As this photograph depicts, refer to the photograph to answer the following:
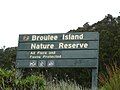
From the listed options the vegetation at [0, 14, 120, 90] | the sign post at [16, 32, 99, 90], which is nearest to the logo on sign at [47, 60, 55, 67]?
the sign post at [16, 32, 99, 90]

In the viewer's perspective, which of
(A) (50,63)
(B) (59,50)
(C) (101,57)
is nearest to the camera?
(A) (50,63)

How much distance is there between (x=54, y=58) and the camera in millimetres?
19484

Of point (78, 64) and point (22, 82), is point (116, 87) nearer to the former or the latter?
point (22, 82)

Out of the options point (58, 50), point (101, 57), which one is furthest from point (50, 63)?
point (101, 57)

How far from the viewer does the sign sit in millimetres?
18984

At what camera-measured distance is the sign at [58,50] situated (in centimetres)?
1898

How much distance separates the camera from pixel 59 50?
Answer: 777 inches

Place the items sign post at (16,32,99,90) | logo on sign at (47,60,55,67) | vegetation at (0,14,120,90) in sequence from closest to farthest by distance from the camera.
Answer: sign post at (16,32,99,90) < logo on sign at (47,60,55,67) < vegetation at (0,14,120,90)

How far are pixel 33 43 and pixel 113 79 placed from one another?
14300 mm

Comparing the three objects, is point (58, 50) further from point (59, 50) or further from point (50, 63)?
point (50, 63)

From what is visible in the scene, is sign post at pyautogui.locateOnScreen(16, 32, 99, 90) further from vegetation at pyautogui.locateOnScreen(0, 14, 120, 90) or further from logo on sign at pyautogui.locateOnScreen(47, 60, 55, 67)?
vegetation at pyautogui.locateOnScreen(0, 14, 120, 90)

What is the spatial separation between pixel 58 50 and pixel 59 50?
4 cm

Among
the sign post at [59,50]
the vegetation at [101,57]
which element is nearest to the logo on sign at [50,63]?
the sign post at [59,50]

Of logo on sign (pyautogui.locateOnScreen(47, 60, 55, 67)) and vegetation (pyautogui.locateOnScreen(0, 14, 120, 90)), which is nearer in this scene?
logo on sign (pyautogui.locateOnScreen(47, 60, 55, 67))
